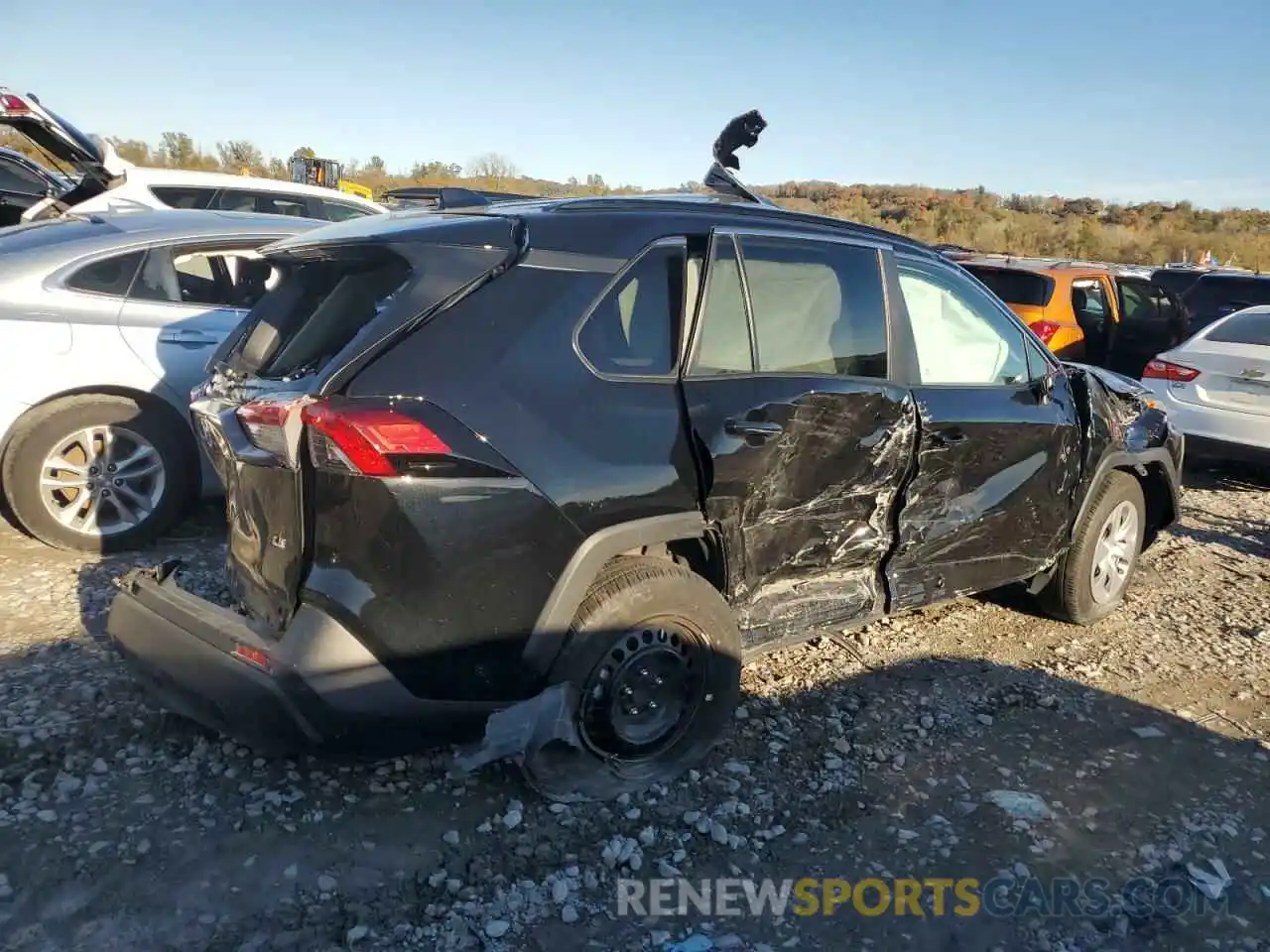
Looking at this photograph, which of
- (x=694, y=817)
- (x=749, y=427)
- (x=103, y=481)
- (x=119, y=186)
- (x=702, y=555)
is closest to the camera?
(x=694, y=817)

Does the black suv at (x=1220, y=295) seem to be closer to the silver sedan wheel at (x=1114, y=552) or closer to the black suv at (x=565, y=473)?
the silver sedan wheel at (x=1114, y=552)

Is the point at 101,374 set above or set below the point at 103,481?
above

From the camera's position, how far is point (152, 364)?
5.02 m

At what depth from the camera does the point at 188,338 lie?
16.9 ft

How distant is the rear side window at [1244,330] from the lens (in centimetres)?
786

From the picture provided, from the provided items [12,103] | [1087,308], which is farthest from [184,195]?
[1087,308]

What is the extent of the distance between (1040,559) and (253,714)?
3.51 metres

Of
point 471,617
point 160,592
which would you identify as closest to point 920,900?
point 471,617

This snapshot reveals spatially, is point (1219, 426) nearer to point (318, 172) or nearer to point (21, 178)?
point (21, 178)

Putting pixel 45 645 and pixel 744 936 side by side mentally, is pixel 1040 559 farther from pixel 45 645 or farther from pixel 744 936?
pixel 45 645

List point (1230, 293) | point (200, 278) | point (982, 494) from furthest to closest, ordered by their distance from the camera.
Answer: point (1230, 293) < point (200, 278) < point (982, 494)

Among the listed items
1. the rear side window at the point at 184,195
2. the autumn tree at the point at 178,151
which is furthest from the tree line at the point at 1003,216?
the rear side window at the point at 184,195

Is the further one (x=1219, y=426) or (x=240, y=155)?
(x=240, y=155)

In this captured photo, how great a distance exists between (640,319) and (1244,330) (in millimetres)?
7017
